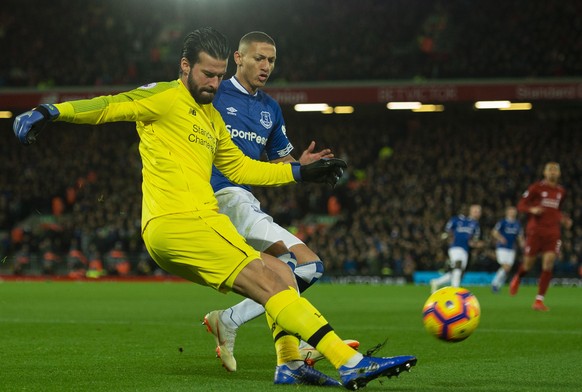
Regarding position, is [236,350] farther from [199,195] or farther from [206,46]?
[206,46]

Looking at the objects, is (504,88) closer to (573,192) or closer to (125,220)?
(573,192)

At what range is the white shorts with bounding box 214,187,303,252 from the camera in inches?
268

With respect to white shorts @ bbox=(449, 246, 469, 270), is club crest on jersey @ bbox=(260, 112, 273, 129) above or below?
above

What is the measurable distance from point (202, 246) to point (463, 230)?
650 inches

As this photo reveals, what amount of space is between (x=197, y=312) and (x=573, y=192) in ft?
56.6

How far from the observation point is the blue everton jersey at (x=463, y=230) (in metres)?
21.5

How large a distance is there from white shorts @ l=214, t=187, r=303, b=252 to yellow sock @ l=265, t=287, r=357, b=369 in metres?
1.30

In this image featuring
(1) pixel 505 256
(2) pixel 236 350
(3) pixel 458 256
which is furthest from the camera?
(1) pixel 505 256

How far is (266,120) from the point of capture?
747 cm

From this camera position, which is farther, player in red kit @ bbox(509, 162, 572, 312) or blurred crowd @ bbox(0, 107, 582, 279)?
blurred crowd @ bbox(0, 107, 582, 279)

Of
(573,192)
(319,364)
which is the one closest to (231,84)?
(319,364)

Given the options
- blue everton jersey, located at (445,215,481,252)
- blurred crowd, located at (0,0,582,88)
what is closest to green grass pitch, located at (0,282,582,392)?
blue everton jersey, located at (445,215,481,252)

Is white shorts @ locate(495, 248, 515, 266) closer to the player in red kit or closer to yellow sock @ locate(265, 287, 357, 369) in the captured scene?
the player in red kit

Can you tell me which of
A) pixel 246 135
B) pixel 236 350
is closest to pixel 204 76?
pixel 246 135
